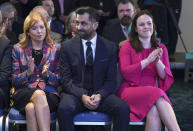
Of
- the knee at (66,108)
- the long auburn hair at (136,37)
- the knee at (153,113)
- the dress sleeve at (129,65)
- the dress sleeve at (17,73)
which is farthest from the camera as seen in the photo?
the long auburn hair at (136,37)

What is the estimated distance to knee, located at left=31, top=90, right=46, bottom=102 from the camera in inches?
148

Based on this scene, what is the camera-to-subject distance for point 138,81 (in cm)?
411

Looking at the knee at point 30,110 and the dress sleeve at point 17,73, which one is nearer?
the knee at point 30,110

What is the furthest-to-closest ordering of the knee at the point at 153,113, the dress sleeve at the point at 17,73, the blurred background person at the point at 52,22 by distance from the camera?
the blurred background person at the point at 52,22 < the dress sleeve at the point at 17,73 < the knee at the point at 153,113

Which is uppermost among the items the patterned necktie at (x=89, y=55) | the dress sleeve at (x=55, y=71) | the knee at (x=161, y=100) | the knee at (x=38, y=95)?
the patterned necktie at (x=89, y=55)

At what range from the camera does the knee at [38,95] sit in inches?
148

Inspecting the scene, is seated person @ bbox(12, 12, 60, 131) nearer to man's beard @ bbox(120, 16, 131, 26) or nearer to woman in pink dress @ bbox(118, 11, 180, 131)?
woman in pink dress @ bbox(118, 11, 180, 131)

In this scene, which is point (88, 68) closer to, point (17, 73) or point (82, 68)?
point (82, 68)

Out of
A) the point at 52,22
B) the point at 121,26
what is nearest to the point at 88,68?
the point at 121,26

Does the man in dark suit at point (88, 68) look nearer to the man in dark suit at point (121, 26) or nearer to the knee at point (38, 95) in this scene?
the knee at point (38, 95)

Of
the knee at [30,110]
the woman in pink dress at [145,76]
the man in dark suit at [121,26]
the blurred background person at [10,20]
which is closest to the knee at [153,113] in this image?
the woman in pink dress at [145,76]

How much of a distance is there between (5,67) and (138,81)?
1240 mm

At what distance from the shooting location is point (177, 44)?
817 centimetres

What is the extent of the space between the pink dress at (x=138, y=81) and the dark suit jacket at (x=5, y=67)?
1049 millimetres
